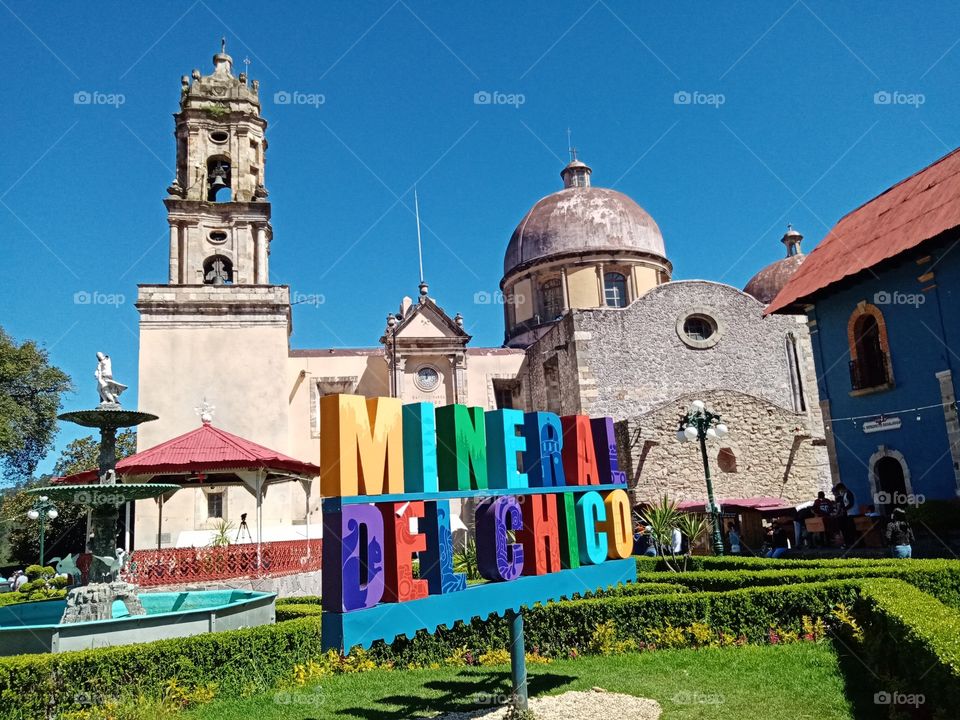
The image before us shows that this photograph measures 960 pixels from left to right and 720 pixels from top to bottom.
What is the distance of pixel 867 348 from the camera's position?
18.7 meters

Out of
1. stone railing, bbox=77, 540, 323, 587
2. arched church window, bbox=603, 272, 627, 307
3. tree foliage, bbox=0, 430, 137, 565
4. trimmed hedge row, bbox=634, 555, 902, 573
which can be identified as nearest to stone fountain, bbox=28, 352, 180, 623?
stone railing, bbox=77, 540, 323, 587

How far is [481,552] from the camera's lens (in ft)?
22.1

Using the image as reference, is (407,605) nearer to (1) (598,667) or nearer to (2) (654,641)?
(1) (598,667)

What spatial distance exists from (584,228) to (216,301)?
17.7 meters

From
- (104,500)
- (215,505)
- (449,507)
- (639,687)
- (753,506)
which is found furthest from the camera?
(215,505)

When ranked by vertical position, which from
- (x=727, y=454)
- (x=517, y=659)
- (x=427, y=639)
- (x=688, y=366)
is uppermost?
(x=688, y=366)

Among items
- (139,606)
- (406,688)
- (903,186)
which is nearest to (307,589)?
(139,606)

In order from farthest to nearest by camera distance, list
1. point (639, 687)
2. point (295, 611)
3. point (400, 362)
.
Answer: point (400, 362) → point (295, 611) → point (639, 687)

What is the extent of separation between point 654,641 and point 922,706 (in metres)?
4.11

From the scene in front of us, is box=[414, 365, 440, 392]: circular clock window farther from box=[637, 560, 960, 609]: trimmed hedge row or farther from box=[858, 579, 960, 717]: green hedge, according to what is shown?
box=[858, 579, 960, 717]: green hedge

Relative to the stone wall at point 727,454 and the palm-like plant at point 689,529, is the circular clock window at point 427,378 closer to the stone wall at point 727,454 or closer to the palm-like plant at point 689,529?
the stone wall at point 727,454

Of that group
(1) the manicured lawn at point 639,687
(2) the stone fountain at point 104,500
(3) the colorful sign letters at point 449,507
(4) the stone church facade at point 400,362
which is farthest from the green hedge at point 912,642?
(4) the stone church facade at point 400,362

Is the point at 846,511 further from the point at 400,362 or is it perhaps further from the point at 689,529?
the point at 400,362

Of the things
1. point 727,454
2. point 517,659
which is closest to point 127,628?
point 517,659
